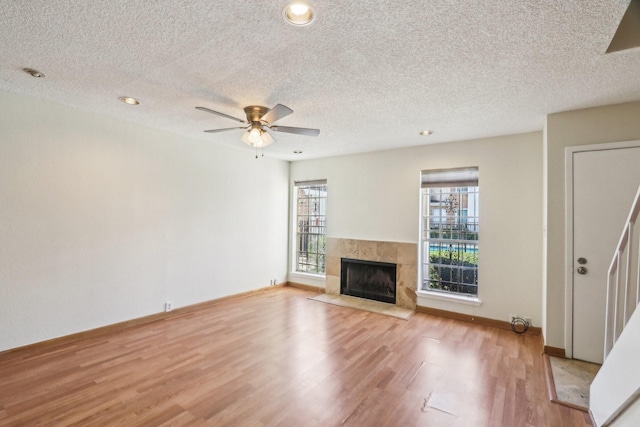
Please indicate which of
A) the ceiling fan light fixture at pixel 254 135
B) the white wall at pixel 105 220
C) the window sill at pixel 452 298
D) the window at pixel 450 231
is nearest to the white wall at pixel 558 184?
the window sill at pixel 452 298

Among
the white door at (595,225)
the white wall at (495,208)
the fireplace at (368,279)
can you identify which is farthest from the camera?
the fireplace at (368,279)

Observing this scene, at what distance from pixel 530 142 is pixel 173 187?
4.93 metres

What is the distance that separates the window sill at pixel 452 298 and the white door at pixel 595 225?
48.9 inches

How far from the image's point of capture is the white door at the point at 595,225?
286 centimetres

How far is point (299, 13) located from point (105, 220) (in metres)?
3.39

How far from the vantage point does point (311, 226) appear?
20.4 feet

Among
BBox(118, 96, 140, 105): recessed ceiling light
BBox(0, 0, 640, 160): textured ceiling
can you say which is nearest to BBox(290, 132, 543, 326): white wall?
BBox(0, 0, 640, 160): textured ceiling

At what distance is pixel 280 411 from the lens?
219 centimetres

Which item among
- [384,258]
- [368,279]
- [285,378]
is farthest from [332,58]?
[368,279]

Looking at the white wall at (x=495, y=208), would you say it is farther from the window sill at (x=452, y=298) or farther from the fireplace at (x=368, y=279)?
the fireplace at (x=368, y=279)

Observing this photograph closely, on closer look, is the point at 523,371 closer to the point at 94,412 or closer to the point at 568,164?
the point at 568,164

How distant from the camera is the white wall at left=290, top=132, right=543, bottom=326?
12.7 ft

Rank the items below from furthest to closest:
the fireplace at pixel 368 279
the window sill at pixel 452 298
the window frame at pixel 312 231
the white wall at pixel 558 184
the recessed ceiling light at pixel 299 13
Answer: the window frame at pixel 312 231, the fireplace at pixel 368 279, the window sill at pixel 452 298, the white wall at pixel 558 184, the recessed ceiling light at pixel 299 13

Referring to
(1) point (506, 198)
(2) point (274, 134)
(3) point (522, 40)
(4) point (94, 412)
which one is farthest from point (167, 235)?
(1) point (506, 198)
